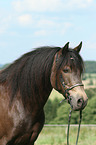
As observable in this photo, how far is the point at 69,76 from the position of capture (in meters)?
3.81

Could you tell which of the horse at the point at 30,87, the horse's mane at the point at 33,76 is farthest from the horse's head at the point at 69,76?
the horse's mane at the point at 33,76

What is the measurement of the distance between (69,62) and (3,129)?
5.70ft

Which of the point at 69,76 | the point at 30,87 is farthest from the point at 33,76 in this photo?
the point at 69,76

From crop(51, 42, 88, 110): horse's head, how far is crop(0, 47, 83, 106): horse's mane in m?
0.11

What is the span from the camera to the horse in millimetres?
3973

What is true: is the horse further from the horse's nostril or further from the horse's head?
the horse's nostril

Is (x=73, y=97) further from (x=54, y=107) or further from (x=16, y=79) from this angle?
(x=54, y=107)

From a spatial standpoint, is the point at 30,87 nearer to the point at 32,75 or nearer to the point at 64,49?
the point at 32,75

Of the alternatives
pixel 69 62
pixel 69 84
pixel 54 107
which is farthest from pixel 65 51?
pixel 54 107

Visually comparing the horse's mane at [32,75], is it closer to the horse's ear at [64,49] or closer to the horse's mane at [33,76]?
the horse's mane at [33,76]

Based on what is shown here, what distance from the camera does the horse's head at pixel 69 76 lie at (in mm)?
3684

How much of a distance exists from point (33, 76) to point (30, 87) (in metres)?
0.21

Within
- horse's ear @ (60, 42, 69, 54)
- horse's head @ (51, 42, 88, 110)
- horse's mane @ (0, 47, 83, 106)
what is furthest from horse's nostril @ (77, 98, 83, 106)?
horse's ear @ (60, 42, 69, 54)

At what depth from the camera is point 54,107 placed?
60.1m
